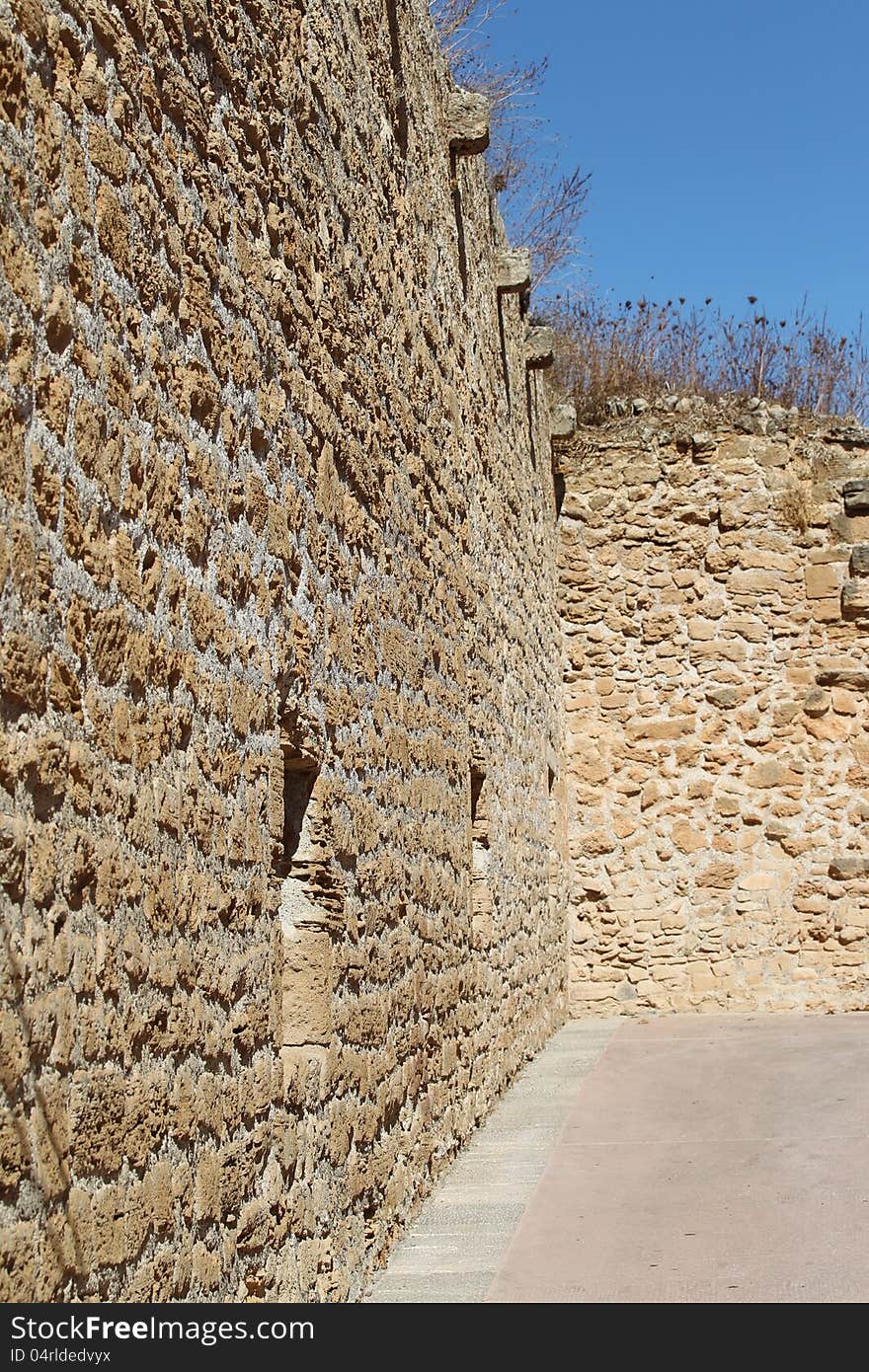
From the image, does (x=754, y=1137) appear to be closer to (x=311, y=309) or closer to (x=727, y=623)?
(x=311, y=309)

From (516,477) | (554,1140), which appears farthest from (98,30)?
(516,477)

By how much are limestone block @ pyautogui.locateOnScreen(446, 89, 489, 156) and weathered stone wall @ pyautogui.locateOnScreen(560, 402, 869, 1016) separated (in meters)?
4.84

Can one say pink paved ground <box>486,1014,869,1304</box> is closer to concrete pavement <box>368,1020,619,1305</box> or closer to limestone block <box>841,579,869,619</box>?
concrete pavement <box>368,1020,619,1305</box>

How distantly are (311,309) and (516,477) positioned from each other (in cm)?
526

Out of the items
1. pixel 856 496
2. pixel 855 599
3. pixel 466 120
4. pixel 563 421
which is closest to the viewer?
pixel 466 120

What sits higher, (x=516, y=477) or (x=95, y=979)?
(x=516, y=477)

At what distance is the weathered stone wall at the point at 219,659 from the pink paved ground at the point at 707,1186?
54cm

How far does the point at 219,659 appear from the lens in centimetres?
305

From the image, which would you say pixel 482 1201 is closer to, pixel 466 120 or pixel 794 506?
pixel 466 120

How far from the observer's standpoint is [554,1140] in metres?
6.32

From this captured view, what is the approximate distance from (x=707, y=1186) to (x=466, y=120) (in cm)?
483

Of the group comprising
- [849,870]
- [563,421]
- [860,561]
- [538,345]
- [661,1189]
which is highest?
[538,345]

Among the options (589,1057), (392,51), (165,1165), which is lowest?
(589,1057)

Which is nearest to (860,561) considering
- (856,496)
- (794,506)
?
(856,496)
